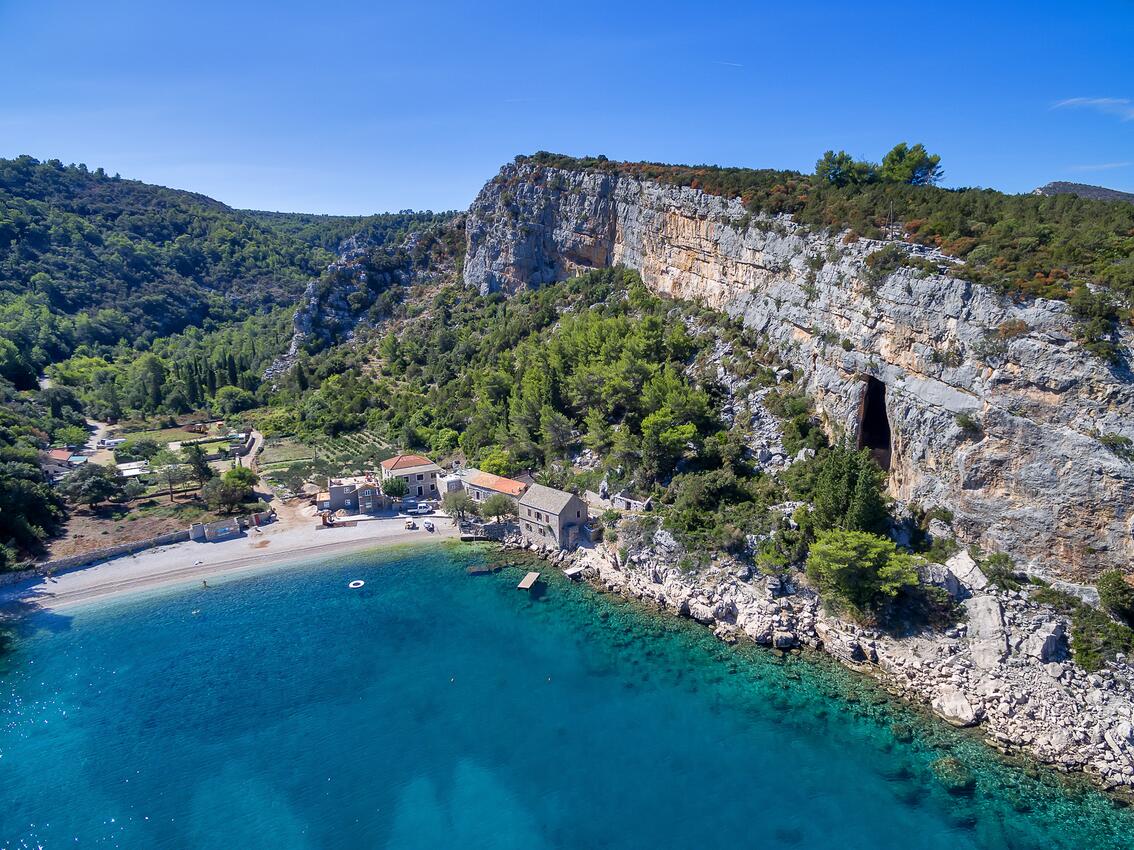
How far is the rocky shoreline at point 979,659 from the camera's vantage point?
21500 millimetres

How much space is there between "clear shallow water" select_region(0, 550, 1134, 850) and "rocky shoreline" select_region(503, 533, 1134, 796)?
1.15m

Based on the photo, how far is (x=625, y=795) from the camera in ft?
69.6

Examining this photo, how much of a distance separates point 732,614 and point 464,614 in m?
14.3

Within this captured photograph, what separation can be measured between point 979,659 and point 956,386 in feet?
39.9

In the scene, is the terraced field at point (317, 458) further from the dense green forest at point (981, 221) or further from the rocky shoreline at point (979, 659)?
the dense green forest at point (981, 221)

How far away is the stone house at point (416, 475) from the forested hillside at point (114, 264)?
54.9 m

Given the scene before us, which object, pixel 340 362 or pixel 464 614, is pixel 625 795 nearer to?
pixel 464 614

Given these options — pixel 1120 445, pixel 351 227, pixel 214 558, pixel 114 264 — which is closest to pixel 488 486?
pixel 214 558

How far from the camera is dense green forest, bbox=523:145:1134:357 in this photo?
2542 centimetres

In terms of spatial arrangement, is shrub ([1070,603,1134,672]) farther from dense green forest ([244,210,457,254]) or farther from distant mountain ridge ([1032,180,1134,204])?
dense green forest ([244,210,457,254])

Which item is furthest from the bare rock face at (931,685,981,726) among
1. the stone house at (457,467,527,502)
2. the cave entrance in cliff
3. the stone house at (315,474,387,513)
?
the stone house at (315,474,387,513)

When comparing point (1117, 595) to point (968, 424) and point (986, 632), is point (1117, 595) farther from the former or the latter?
point (968, 424)

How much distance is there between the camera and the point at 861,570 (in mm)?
27141

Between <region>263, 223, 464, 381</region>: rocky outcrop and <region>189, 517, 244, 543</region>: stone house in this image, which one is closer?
<region>189, 517, 244, 543</region>: stone house
